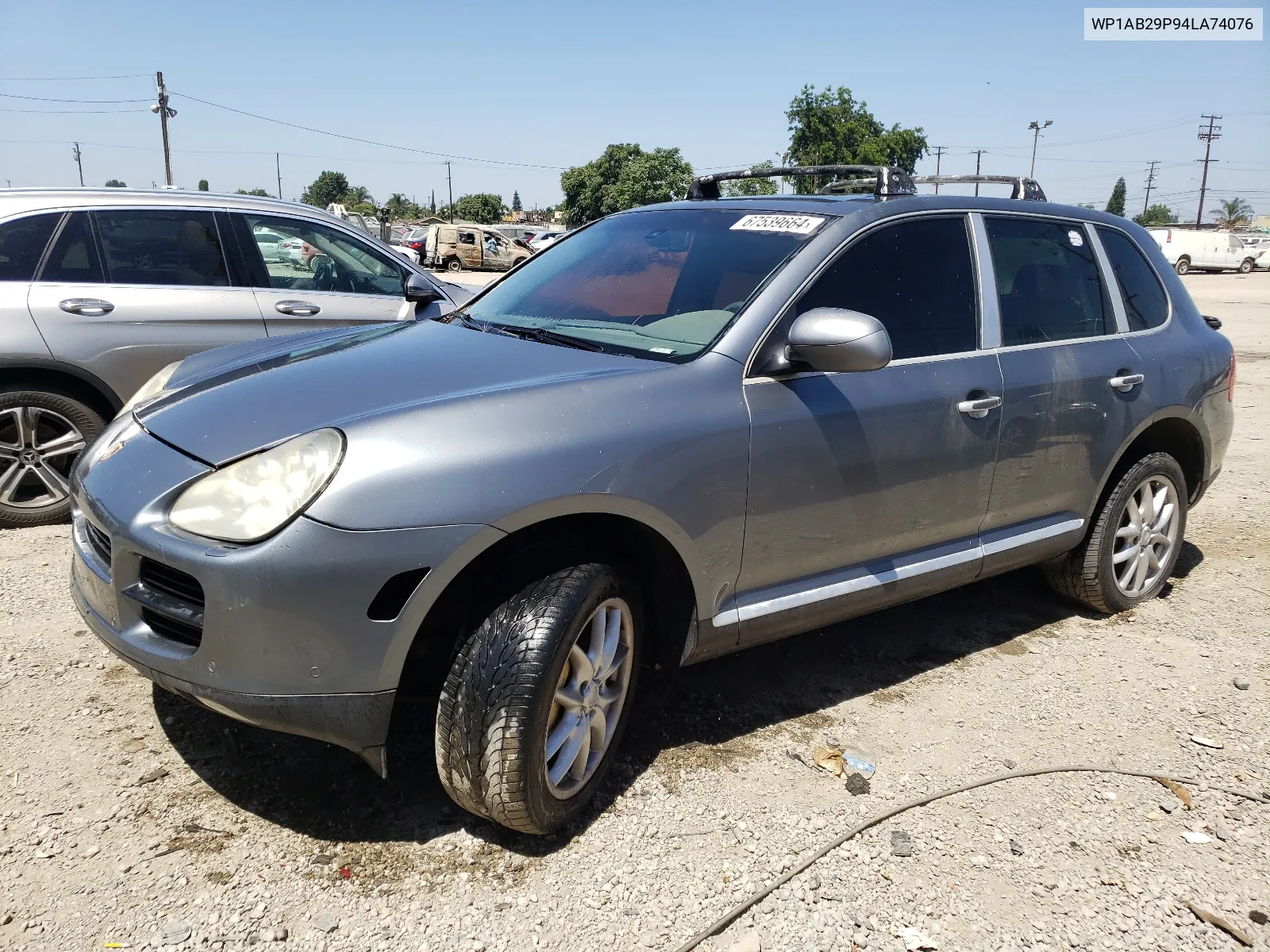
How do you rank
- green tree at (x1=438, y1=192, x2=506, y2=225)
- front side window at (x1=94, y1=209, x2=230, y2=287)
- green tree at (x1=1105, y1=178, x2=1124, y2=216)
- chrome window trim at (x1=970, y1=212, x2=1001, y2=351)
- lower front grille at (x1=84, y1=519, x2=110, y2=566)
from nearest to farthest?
lower front grille at (x1=84, y1=519, x2=110, y2=566), chrome window trim at (x1=970, y1=212, x2=1001, y2=351), front side window at (x1=94, y1=209, x2=230, y2=287), green tree at (x1=438, y1=192, x2=506, y2=225), green tree at (x1=1105, y1=178, x2=1124, y2=216)

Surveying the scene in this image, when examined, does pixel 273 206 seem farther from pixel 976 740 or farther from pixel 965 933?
pixel 965 933

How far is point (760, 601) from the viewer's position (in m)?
2.94

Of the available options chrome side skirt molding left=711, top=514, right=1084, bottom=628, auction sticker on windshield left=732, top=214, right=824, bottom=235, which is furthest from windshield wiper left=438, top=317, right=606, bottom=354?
chrome side skirt molding left=711, top=514, right=1084, bottom=628

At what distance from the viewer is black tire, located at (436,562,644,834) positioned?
7.63 ft

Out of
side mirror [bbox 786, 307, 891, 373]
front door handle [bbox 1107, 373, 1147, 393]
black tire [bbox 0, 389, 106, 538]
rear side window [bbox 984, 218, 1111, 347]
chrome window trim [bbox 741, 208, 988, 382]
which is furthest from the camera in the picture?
black tire [bbox 0, 389, 106, 538]

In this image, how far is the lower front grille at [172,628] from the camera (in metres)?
2.25

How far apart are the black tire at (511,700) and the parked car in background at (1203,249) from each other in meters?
44.8

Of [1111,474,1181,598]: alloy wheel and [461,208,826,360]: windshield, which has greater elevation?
[461,208,826,360]: windshield

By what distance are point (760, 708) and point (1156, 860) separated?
4.18 ft

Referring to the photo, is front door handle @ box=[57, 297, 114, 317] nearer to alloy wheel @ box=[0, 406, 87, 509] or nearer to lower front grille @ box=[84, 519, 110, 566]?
alloy wheel @ box=[0, 406, 87, 509]

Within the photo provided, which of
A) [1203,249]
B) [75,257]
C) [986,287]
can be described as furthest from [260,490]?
[1203,249]

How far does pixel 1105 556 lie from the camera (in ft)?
13.7

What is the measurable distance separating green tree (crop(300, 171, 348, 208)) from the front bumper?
12098 centimetres

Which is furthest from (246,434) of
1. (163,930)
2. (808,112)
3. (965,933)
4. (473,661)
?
(808,112)
